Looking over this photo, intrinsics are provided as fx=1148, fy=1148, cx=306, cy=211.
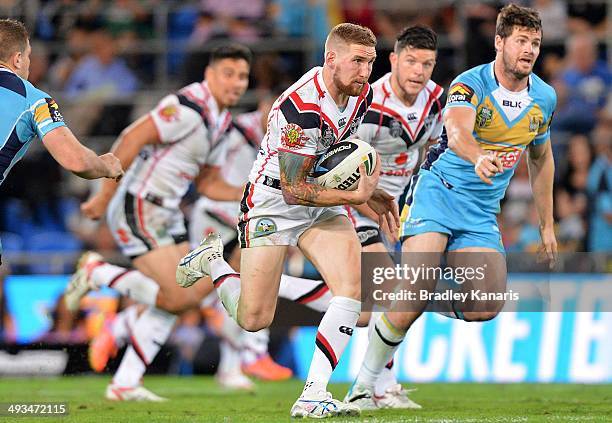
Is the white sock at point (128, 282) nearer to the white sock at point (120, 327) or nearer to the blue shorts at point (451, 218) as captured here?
the white sock at point (120, 327)

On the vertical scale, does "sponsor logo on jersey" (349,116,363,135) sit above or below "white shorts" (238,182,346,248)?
above

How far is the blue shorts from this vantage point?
9.20 meters

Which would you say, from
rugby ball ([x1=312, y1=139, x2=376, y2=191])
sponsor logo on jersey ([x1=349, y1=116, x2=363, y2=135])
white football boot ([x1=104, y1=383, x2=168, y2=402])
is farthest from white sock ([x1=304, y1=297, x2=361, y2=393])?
white football boot ([x1=104, y1=383, x2=168, y2=402])

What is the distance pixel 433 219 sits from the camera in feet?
30.2

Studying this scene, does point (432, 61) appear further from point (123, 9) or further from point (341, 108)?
point (123, 9)

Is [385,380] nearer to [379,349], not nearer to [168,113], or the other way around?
[379,349]

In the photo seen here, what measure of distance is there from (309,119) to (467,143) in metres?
1.28

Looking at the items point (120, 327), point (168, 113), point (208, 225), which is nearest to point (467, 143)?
point (168, 113)

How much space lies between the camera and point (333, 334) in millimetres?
8117

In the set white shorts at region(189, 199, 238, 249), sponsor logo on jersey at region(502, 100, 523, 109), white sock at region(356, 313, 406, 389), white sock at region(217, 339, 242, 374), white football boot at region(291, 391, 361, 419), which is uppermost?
sponsor logo on jersey at region(502, 100, 523, 109)

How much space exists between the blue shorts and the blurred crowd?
5484mm

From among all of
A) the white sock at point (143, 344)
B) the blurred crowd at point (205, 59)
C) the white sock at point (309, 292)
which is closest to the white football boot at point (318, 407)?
the white sock at point (309, 292)

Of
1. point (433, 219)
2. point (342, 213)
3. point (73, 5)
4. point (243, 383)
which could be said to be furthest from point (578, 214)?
point (73, 5)

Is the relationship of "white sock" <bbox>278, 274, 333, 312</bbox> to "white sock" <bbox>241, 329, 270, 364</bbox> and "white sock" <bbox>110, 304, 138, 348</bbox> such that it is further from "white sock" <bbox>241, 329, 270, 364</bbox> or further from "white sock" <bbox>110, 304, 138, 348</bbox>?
"white sock" <bbox>241, 329, 270, 364</bbox>
